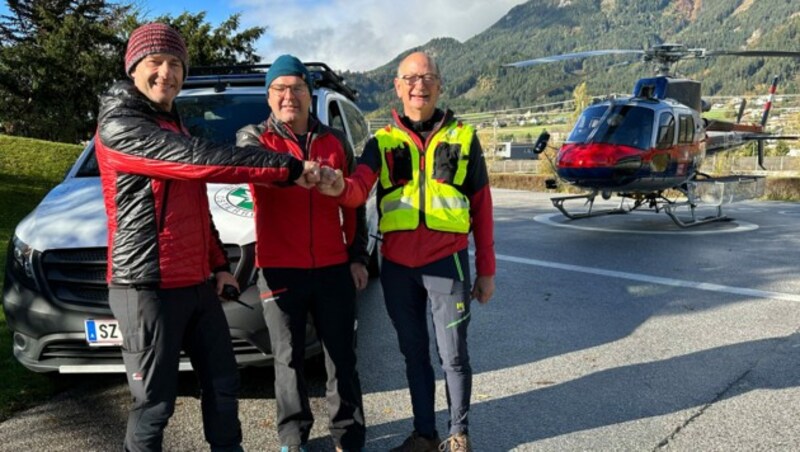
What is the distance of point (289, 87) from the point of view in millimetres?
2773

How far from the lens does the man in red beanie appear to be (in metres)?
2.19

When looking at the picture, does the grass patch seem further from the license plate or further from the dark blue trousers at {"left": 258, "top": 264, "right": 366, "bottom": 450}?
the dark blue trousers at {"left": 258, "top": 264, "right": 366, "bottom": 450}

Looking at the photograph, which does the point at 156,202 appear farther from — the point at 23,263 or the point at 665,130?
the point at 665,130

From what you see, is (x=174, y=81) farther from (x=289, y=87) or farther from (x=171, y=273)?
(x=171, y=273)

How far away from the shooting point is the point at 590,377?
4105mm

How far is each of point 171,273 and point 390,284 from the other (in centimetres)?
105

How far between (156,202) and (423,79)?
1282 mm

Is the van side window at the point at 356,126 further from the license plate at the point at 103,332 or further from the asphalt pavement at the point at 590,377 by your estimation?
the license plate at the point at 103,332

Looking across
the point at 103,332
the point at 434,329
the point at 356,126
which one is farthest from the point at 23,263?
the point at 356,126

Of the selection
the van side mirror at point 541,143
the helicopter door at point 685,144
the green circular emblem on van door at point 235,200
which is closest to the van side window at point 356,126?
the green circular emblem on van door at point 235,200

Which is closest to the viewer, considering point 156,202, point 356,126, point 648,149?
point 156,202

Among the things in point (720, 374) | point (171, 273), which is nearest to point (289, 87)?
point (171, 273)

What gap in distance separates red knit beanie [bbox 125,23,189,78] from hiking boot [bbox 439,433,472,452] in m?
2.06

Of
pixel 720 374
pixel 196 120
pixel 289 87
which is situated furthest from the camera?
pixel 196 120
